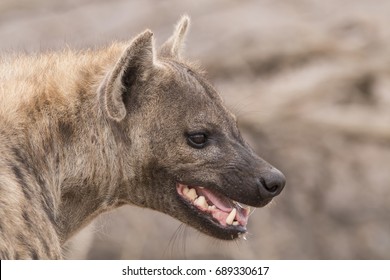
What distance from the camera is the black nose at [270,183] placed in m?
4.17

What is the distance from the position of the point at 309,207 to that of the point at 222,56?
134cm

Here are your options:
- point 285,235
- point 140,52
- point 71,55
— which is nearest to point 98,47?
point 71,55

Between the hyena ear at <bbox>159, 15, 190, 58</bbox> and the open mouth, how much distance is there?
62 centimetres

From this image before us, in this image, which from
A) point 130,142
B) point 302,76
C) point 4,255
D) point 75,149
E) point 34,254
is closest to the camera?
point 4,255

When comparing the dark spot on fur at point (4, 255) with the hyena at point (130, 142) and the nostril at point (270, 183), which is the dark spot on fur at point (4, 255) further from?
the nostril at point (270, 183)

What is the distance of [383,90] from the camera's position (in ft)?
29.4

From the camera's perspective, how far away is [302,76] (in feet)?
28.8

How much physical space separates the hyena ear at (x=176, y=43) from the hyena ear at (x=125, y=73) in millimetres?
397

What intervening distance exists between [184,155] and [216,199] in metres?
0.22

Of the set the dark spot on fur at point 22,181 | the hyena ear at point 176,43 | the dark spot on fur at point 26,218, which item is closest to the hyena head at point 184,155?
the hyena ear at point 176,43

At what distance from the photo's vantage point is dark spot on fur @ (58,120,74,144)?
159 inches

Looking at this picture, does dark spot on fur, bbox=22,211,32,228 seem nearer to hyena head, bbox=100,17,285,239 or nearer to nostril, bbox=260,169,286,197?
hyena head, bbox=100,17,285,239

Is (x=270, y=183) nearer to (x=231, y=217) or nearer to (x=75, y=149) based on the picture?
(x=231, y=217)

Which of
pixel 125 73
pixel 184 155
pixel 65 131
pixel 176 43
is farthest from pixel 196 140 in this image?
pixel 176 43
